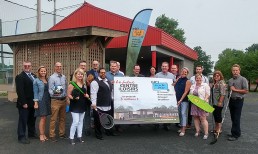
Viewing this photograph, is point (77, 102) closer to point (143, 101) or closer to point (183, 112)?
point (143, 101)

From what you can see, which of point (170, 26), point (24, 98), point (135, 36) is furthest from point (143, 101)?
point (170, 26)

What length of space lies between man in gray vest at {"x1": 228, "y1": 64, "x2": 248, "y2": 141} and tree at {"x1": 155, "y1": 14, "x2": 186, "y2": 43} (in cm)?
5613

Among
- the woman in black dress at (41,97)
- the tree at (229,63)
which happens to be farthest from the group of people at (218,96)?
the tree at (229,63)

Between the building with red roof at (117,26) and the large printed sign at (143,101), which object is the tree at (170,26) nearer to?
the building with red roof at (117,26)

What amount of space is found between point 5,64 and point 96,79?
16.2m

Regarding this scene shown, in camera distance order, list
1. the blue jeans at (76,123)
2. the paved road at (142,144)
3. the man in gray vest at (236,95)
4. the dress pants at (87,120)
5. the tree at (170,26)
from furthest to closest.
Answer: the tree at (170,26) < the dress pants at (87,120) < the man in gray vest at (236,95) < the blue jeans at (76,123) < the paved road at (142,144)

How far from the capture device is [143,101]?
6.81m

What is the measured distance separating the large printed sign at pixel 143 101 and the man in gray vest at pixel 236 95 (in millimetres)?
1306

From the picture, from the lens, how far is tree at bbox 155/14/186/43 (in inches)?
2445

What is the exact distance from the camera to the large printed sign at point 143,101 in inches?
261

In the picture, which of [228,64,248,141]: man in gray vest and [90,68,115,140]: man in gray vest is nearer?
[90,68,115,140]: man in gray vest

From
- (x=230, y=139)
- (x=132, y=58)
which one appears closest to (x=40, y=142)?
(x=230, y=139)

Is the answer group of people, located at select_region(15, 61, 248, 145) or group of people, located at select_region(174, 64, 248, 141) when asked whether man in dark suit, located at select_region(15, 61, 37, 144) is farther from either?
group of people, located at select_region(174, 64, 248, 141)

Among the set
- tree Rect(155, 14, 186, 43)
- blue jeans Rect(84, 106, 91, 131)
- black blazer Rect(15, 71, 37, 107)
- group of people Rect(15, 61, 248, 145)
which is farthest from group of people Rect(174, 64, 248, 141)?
tree Rect(155, 14, 186, 43)
